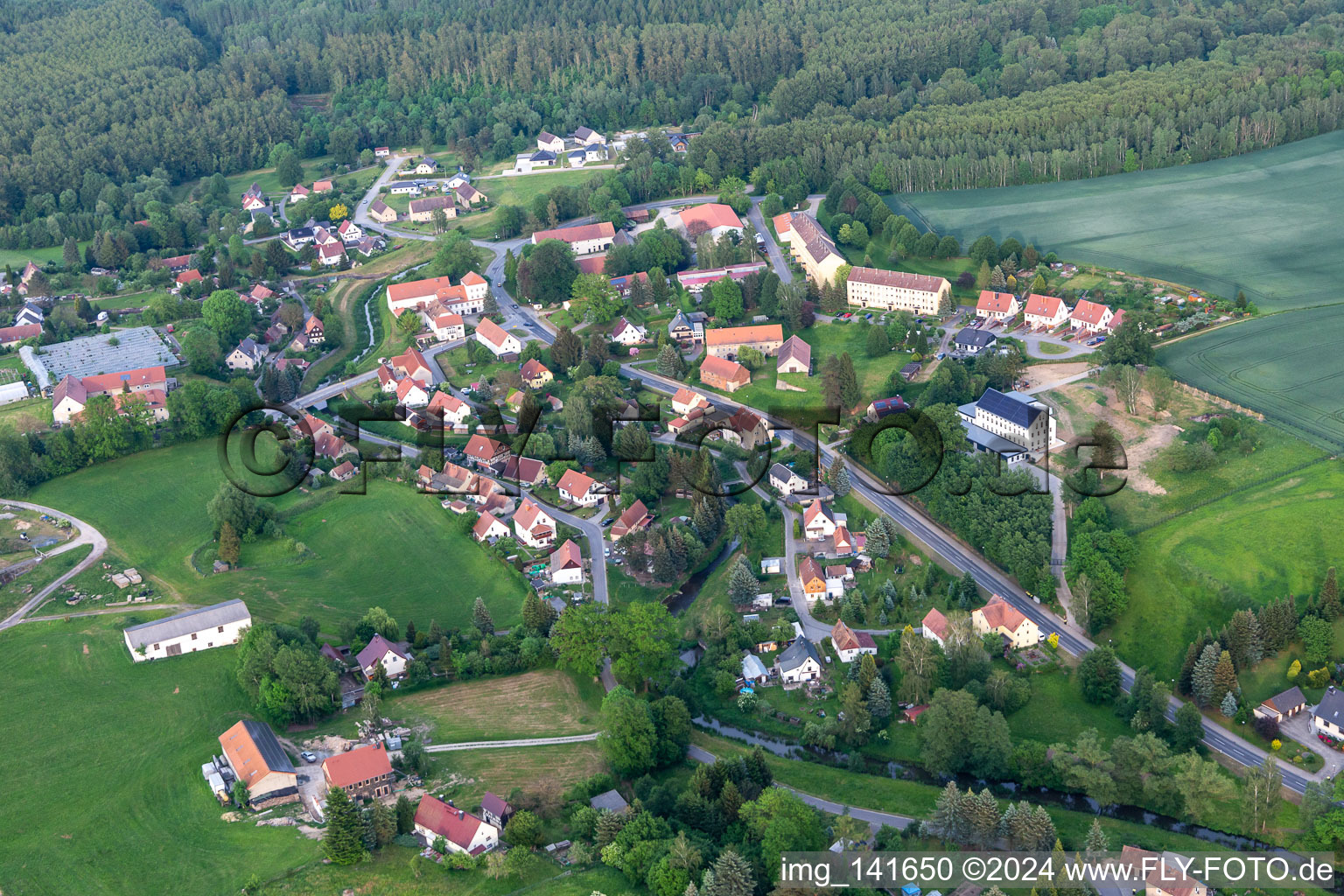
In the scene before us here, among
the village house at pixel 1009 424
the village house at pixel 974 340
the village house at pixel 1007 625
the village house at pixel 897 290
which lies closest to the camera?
the village house at pixel 1007 625

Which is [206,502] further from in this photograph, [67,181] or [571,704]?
[67,181]

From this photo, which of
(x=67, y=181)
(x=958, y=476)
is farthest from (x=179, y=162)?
(x=958, y=476)

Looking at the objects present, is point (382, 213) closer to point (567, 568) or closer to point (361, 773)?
point (567, 568)

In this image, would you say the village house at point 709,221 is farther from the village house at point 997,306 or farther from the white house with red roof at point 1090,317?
the white house with red roof at point 1090,317

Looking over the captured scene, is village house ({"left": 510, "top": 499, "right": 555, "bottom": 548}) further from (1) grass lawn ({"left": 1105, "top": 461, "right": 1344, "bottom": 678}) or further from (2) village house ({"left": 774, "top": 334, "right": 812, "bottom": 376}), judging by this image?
(1) grass lawn ({"left": 1105, "top": 461, "right": 1344, "bottom": 678})

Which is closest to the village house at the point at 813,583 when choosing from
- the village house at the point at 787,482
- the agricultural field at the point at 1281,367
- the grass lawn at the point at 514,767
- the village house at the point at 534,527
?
the village house at the point at 787,482

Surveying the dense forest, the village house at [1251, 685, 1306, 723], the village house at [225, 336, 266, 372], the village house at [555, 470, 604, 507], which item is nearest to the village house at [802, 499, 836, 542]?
the village house at [555, 470, 604, 507]

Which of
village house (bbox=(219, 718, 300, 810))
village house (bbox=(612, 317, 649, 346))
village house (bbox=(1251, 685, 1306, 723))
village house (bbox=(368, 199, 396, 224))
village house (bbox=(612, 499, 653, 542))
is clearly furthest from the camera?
village house (bbox=(368, 199, 396, 224))
